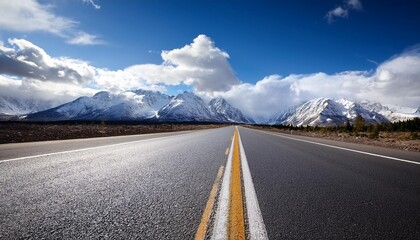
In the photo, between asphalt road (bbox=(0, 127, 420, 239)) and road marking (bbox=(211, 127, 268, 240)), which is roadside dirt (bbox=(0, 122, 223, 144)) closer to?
asphalt road (bbox=(0, 127, 420, 239))

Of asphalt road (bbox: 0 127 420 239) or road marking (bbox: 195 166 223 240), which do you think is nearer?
road marking (bbox: 195 166 223 240)

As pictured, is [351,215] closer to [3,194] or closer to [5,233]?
[5,233]

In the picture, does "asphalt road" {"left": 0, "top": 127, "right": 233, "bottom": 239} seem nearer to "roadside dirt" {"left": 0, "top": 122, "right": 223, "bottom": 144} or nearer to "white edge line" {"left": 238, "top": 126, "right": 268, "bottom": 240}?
"white edge line" {"left": 238, "top": 126, "right": 268, "bottom": 240}

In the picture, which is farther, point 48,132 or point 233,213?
point 48,132

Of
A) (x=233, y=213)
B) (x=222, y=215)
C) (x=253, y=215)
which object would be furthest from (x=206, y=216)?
(x=253, y=215)

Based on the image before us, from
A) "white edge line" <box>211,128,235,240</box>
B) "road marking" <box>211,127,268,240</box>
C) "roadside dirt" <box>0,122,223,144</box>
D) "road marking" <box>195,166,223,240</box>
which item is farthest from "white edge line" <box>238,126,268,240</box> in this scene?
"roadside dirt" <box>0,122,223,144</box>

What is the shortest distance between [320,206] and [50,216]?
10.7 ft

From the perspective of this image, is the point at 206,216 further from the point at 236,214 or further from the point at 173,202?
the point at 173,202

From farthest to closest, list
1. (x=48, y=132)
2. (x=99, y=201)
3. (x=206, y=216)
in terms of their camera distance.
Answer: (x=48, y=132), (x=99, y=201), (x=206, y=216)

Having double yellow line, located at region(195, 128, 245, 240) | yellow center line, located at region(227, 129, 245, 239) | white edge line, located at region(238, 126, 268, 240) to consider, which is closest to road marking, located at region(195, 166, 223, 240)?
double yellow line, located at region(195, 128, 245, 240)

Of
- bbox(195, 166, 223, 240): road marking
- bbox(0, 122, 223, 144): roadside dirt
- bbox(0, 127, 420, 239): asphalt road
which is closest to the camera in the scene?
bbox(195, 166, 223, 240): road marking

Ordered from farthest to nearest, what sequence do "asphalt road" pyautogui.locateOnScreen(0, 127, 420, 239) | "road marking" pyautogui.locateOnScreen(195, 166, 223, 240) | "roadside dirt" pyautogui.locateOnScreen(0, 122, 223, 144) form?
"roadside dirt" pyautogui.locateOnScreen(0, 122, 223, 144) < "asphalt road" pyautogui.locateOnScreen(0, 127, 420, 239) < "road marking" pyautogui.locateOnScreen(195, 166, 223, 240)

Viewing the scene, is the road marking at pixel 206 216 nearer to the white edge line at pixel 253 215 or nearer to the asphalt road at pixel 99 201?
the asphalt road at pixel 99 201

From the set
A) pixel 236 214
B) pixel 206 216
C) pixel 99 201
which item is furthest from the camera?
pixel 99 201
